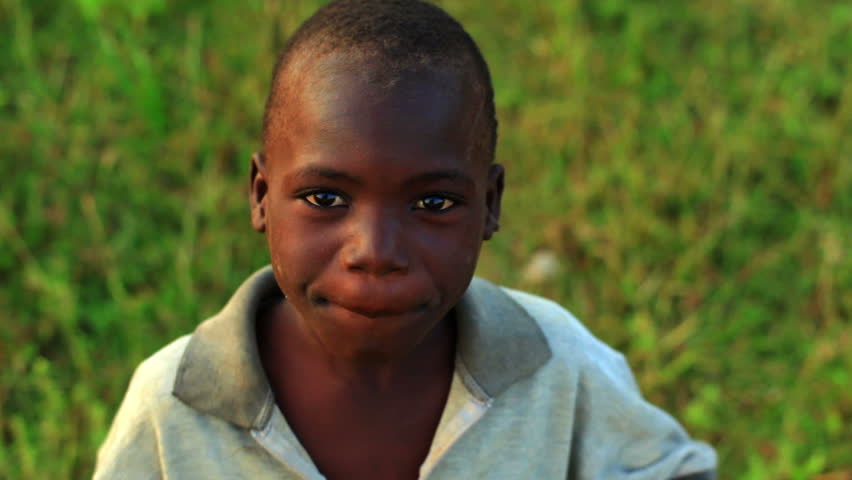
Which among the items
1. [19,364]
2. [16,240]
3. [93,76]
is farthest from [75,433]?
[93,76]

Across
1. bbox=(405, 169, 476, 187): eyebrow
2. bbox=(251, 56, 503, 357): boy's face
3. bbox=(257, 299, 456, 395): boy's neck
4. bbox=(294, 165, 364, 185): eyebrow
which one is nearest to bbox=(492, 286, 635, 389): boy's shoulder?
bbox=(257, 299, 456, 395): boy's neck

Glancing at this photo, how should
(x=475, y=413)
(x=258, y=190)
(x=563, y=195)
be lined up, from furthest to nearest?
1. (x=563, y=195)
2. (x=475, y=413)
3. (x=258, y=190)

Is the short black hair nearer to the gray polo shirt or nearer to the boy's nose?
the boy's nose

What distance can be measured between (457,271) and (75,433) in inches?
60.5

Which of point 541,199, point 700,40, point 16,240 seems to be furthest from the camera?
point 700,40

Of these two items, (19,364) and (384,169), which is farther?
(19,364)

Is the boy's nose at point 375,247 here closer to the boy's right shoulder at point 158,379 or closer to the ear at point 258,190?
the ear at point 258,190

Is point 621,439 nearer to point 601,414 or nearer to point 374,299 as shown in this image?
point 601,414

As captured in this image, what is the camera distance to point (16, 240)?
125 inches

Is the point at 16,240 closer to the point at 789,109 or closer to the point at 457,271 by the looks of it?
the point at 457,271

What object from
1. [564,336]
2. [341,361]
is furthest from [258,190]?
[564,336]

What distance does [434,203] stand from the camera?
1550 millimetres

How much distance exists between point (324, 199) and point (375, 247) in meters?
0.13

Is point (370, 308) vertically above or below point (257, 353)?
above
